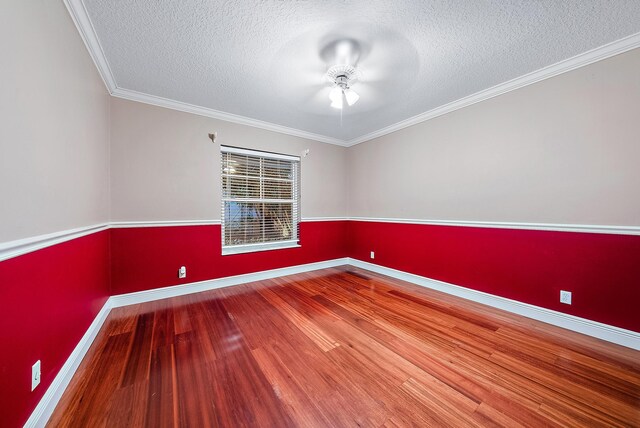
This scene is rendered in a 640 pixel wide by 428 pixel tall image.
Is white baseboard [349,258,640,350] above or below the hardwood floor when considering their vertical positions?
above

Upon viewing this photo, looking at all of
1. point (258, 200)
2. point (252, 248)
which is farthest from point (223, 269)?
point (258, 200)

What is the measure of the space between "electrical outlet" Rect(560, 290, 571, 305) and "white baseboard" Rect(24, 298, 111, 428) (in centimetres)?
387

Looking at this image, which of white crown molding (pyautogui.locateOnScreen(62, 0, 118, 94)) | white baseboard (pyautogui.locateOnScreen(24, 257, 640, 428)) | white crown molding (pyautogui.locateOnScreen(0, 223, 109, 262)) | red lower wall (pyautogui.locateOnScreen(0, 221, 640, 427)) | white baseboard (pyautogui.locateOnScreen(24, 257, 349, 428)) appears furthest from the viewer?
white crown molding (pyautogui.locateOnScreen(62, 0, 118, 94))

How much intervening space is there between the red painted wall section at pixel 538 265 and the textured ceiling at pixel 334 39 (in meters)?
1.70

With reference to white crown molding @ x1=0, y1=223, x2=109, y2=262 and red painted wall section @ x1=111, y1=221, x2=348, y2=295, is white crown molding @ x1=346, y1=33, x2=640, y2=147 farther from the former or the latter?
white crown molding @ x1=0, y1=223, x2=109, y2=262

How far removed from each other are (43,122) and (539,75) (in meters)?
3.94

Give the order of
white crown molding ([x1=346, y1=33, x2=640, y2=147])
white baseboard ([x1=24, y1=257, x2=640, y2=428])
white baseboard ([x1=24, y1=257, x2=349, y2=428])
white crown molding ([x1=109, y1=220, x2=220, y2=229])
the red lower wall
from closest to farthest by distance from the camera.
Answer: the red lower wall → white baseboard ([x1=24, y1=257, x2=349, y2=428]) → white baseboard ([x1=24, y1=257, x2=640, y2=428]) → white crown molding ([x1=346, y1=33, x2=640, y2=147]) → white crown molding ([x1=109, y1=220, x2=220, y2=229])

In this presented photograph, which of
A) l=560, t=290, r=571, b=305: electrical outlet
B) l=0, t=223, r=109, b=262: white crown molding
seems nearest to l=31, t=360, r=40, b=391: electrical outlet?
l=0, t=223, r=109, b=262: white crown molding

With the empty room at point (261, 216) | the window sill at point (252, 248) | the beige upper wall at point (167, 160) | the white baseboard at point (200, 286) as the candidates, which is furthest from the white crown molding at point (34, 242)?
the window sill at point (252, 248)

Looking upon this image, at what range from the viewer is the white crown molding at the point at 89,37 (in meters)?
1.51

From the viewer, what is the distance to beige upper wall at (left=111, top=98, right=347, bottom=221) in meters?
2.60

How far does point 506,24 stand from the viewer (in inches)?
66.5

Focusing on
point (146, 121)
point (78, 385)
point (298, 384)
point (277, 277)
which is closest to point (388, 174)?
point (277, 277)

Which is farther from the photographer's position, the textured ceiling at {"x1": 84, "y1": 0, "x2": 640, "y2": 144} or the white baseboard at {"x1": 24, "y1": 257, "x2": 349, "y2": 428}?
the textured ceiling at {"x1": 84, "y1": 0, "x2": 640, "y2": 144}
